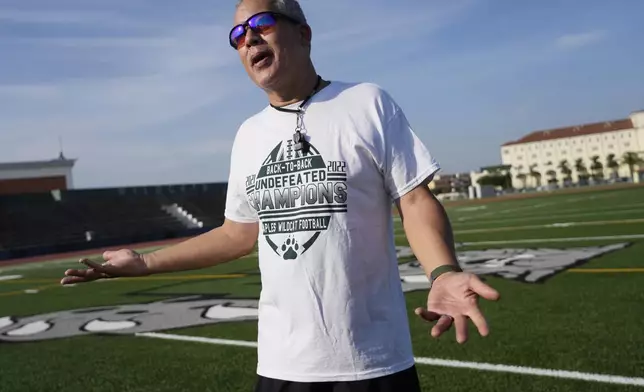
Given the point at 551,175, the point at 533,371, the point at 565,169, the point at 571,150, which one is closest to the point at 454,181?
the point at 551,175

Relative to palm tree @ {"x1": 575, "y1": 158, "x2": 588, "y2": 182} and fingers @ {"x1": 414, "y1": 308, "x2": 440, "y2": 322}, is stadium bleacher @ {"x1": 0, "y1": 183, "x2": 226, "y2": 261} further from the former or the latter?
palm tree @ {"x1": 575, "y1": 158, "x2": 588, "y2": 182}

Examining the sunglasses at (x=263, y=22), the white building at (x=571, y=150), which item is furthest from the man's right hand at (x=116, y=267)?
the white building at (x=571, y=150)

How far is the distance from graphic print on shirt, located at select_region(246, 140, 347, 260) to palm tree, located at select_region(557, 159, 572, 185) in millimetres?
148903

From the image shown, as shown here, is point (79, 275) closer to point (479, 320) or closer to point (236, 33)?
point (236, 33)

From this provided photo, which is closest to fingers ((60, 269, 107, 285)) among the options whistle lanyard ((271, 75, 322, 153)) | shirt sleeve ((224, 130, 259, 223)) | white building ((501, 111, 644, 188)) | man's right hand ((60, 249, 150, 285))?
man's right hand ((60, 249, 150, 285))

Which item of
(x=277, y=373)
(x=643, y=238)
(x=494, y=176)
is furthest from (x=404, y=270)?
(x=494, y=176)

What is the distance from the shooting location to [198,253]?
109 inches

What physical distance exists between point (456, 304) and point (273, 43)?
1.06m

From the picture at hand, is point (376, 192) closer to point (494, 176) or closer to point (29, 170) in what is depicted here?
point (29, 170)

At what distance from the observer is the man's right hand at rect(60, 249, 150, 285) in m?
2.69

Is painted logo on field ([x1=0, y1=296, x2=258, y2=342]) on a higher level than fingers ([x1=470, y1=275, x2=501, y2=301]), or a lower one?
lower

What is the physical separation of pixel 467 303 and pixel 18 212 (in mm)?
43734

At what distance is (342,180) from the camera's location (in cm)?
213

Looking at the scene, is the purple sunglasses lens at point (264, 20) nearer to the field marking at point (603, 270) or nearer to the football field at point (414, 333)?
the football field at point (414, 333)
